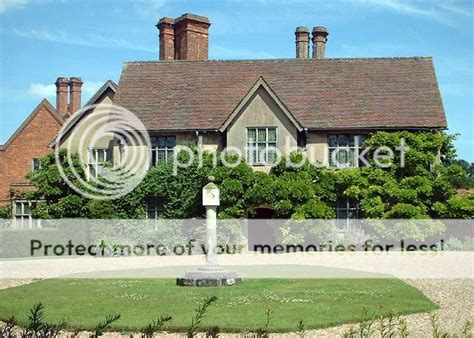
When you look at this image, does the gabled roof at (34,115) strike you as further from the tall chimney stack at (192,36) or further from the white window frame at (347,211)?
the white window frame at (347,211)

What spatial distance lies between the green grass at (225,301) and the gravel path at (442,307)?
279 millimetres

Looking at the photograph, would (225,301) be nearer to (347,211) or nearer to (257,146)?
(347,211)

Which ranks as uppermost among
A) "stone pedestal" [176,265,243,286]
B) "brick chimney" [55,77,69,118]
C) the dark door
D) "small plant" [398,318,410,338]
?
"brick chimney" [55,77,69,118]

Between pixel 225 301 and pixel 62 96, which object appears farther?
pixel 62 96

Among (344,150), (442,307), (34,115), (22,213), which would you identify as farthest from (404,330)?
(34,115)

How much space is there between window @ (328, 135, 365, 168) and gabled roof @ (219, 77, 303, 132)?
175 centimetres

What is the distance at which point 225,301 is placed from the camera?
13.7 metres

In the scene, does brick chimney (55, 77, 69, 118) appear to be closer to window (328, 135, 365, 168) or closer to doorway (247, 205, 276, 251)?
doorway (247, 205, 276, 251)

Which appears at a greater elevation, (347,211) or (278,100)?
(278,100)

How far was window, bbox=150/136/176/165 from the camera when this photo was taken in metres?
29.9

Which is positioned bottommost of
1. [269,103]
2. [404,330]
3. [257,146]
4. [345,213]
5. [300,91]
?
[404,330]

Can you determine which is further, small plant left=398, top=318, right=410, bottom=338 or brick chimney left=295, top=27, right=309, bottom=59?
brick chimney left=295, top=27, right=309, bottom=59

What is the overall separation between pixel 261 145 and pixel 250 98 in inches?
80.8

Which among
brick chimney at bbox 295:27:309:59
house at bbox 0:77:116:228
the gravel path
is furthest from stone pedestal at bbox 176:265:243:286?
house at bbox 0:77:116:228
